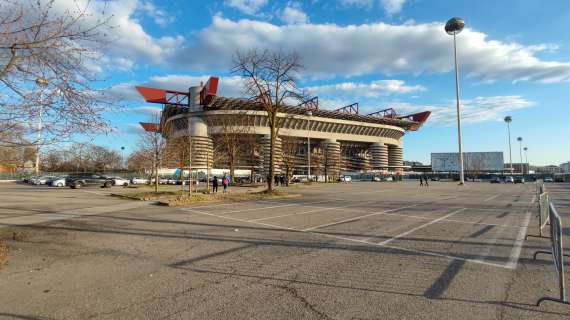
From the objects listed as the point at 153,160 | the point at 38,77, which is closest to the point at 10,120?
the point at 38,77

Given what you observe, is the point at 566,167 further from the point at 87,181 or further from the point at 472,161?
the point at 87,181

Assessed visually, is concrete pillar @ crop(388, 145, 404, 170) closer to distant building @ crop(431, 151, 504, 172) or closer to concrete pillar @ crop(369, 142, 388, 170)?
concrete pillar @ crop(369, 142, 388, 170)

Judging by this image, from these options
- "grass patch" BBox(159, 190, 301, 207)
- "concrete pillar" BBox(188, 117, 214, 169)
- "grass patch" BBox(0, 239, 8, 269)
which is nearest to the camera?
"grass patch" BBox(0, 239, 8, 269)

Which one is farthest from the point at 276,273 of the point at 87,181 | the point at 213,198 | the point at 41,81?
the point at 87,181

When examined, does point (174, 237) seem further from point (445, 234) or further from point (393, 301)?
point (445, 234)

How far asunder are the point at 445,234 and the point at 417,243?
5.45ft

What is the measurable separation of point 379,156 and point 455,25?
73.9 metres

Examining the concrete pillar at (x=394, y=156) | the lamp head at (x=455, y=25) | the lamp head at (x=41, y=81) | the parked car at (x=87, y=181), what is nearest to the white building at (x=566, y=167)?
the concrete pillar at (x=394, y=156)

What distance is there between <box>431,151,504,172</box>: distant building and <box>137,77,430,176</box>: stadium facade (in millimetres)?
20298

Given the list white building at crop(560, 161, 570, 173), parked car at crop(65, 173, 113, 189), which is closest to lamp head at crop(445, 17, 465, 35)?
parked car at crop(65, 173, 113, 189)

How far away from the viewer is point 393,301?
4223mm

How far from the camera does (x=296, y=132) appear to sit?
100 m

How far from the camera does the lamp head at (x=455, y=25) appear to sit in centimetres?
5000

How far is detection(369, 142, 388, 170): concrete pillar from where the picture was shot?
121000mm
